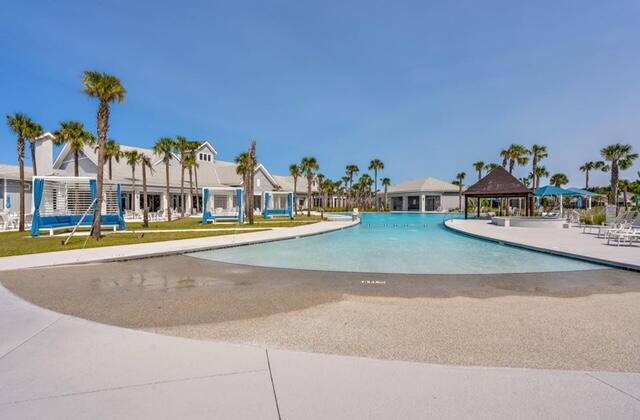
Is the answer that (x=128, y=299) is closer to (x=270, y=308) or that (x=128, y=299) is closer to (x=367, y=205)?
(x=270, y=308)

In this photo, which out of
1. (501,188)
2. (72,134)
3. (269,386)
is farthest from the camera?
(501,188)

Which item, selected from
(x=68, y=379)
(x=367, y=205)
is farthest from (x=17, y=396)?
(x=367, y=205)

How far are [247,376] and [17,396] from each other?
1.93m

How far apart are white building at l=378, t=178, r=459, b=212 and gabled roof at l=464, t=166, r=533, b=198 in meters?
24.8

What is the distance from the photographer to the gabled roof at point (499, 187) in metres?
30.1

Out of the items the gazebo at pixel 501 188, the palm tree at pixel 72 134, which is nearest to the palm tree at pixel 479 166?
the gazebo at pixel 501 188

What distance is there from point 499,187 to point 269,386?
33016 millimetres

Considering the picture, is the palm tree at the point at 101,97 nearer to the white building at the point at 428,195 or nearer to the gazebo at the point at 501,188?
the gazebo at the point at 501,188

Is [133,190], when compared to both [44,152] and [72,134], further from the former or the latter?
[44,152]

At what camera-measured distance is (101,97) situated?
52.1 ft

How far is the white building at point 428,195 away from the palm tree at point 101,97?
51.0 meters

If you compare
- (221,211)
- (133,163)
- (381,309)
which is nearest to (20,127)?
(133,163)

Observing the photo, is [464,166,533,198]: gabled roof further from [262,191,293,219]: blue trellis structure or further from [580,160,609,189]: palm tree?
[580,160,609,189]: palm tree

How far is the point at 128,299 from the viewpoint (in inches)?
243
